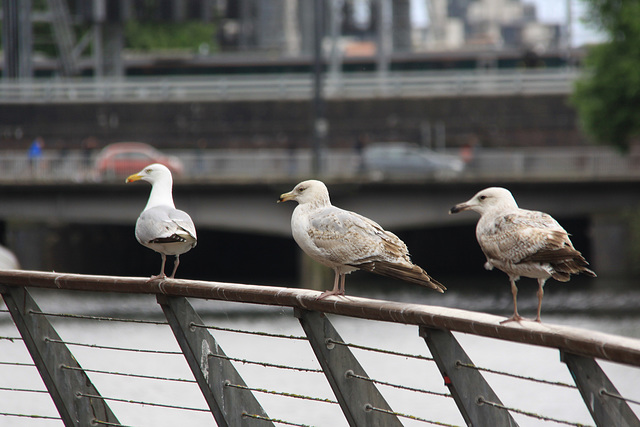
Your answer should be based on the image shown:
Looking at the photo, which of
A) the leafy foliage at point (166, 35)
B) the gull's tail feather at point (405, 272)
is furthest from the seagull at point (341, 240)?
the leafy foliage at point (166, 35)

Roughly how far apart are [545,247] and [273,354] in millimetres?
13135

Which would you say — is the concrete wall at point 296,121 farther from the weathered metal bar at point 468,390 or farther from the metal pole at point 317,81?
the weathered metal bar at point 468,390

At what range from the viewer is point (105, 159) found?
31328 mm

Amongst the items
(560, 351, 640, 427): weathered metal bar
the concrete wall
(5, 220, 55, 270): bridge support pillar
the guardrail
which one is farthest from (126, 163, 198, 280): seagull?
the guardrail

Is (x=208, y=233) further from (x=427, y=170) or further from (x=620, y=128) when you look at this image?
(x=620, y=128)

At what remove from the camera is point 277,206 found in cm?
2856

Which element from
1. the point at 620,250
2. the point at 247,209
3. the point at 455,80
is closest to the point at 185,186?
the point at 247,209

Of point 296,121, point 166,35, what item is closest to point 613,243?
point 296,121

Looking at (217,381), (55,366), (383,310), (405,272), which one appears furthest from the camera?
(405,272)

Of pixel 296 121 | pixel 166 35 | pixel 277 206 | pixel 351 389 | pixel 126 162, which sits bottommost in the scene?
pixel 277 206

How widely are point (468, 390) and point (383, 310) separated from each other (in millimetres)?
477

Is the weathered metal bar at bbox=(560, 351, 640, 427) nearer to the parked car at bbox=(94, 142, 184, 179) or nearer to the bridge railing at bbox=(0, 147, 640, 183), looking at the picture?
the bridge railing at bbox=(0, 147, 640, 183)

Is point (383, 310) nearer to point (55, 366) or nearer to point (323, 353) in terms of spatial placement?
point (323, 353)

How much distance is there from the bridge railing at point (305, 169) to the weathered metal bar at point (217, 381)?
945 inches
